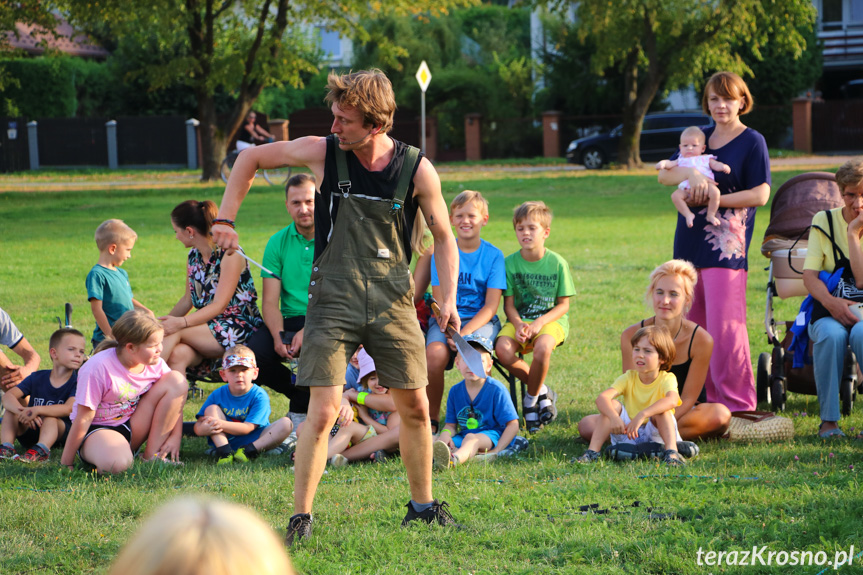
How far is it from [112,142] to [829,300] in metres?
→ 38.4

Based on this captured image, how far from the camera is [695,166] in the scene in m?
6.09

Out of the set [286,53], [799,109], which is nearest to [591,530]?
[286,53]

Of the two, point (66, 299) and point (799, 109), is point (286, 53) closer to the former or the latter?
point (66, 299)

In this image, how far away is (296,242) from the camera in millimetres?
6336

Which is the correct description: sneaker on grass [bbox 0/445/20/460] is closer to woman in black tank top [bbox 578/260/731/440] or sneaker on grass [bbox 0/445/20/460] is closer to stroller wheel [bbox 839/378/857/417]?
woman in black tank top [bbox 578/260/731/440]

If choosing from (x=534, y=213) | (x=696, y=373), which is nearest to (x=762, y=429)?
(x=696, y=373)

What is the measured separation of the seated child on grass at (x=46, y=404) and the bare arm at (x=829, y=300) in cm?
470

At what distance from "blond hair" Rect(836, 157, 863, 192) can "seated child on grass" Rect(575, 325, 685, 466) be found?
60.7 inches

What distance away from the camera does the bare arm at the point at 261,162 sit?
159 inches

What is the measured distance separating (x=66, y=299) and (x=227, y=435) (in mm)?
6051

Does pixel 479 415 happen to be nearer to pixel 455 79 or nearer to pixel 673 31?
pixel 673 31

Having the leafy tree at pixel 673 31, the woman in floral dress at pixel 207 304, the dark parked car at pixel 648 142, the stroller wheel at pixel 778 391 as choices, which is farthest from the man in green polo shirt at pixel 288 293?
the dark parked car at pixel 648 142

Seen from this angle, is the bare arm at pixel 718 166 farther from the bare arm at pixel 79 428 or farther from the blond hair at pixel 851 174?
the bare arm at pixel 79 428

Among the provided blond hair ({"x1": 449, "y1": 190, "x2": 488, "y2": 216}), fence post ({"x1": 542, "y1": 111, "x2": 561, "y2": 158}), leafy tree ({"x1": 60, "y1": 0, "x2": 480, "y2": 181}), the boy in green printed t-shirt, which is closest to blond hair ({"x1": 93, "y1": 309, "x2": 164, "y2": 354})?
blond hair ({"x1": 449, "y1": 190, "x2": 488, "y2": 216})
